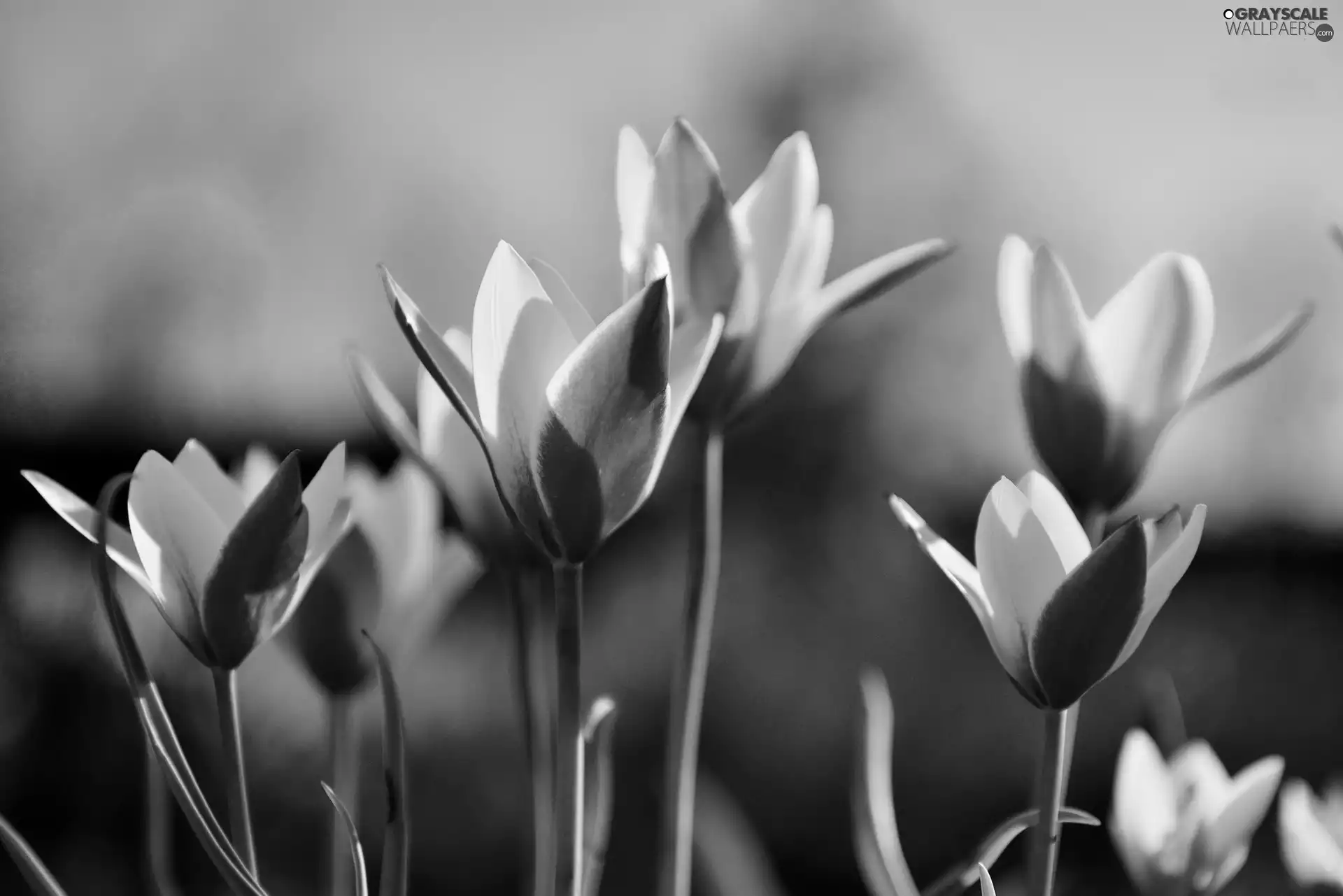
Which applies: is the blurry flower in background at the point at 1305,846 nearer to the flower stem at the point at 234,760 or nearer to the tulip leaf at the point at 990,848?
the tulip leaf at the point at 990,848

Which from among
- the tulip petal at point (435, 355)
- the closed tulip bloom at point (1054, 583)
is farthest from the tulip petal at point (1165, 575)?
the tulip petal at point (435, 355)

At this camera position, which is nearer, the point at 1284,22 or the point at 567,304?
the point at 567,304

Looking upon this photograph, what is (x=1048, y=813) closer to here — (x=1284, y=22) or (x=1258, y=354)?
(x=1258, y=354)

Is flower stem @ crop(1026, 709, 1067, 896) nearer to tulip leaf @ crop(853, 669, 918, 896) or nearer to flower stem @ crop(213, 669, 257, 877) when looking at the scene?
tulip leaf @ crop(853, 669, 918, 896)

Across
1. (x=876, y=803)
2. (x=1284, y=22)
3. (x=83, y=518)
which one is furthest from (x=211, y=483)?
(x=1284, y=22)

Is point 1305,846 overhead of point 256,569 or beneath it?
beneath

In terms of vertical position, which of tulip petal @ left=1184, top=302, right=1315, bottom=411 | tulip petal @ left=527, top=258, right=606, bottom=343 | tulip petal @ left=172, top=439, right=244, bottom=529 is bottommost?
tulip petal @ left=1184, top=302, right=1315, bottom=411

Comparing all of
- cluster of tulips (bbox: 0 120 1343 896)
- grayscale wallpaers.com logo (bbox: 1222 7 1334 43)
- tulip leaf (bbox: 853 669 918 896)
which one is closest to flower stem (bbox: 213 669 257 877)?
cluster of tulips (bbox: 0 120 1343 896)
